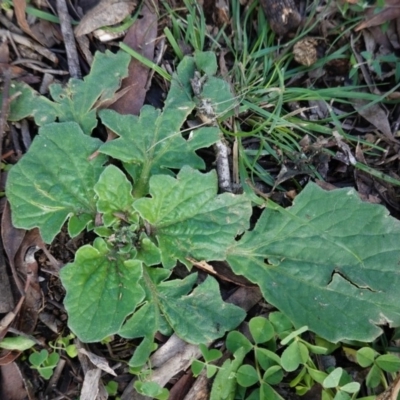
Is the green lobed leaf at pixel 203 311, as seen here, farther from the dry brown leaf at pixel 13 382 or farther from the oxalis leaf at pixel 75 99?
the oxalis leaf at pixel 75 99

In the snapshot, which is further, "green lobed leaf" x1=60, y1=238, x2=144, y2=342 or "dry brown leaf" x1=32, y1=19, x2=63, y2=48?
"dry brown leaf" x1=32, y1=19, x2=63, y2=48

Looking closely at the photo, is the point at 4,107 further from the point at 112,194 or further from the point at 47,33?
the point at 112,194

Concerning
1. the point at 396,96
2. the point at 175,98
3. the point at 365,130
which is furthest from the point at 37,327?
the point at 396,96

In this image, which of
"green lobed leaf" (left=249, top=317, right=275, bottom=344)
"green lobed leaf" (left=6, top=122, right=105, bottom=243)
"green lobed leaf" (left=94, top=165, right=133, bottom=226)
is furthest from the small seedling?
"green lobed leaf" (left=249, top=317, right=275, bottom=344)

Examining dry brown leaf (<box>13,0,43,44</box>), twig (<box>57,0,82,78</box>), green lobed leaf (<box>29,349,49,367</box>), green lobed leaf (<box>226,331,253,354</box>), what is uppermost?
dry brown leaf (<box>13,0,43,44</box>)

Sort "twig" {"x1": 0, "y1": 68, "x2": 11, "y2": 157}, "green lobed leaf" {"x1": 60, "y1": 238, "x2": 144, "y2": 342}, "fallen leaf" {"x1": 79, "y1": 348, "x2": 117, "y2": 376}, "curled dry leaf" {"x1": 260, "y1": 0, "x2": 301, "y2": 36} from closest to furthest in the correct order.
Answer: "green lobed leaf" {"x1": 60, "y1": 238, "x2": 144, "y2": 342}, "fallen leaf" {"x1": 79, "y1": 348, "x2": 117, "y2": 376}, "twig" {"x1": 0, "y1": 68, "x2": 11, "y2": 157}, "curled dry leaf" {"x1": 260, "y1": 0, "x2": 301, "y2": 36}

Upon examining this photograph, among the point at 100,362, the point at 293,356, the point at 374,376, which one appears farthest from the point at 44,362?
the point at 374,376

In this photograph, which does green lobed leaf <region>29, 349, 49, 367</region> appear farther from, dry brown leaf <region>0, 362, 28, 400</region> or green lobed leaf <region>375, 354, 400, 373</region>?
green lobed leaf <region>375, 354, 400, 373</region>

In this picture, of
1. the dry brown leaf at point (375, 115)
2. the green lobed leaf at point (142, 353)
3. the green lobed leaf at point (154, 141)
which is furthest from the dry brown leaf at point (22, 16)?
the dry brown leaf at point (375, 115)
